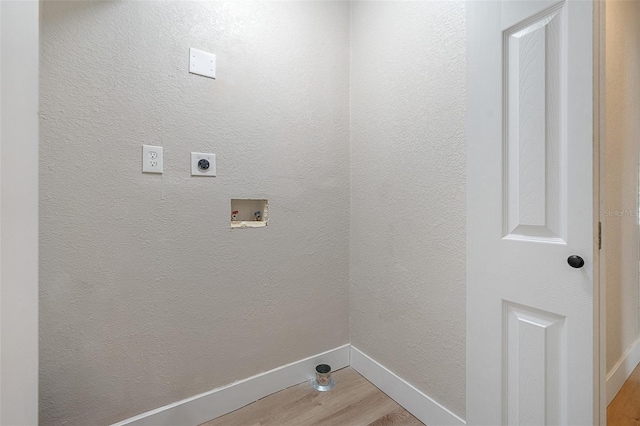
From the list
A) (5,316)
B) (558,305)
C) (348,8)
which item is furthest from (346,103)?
(5,316)

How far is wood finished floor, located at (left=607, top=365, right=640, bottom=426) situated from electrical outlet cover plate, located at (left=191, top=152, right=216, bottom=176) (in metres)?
2.27

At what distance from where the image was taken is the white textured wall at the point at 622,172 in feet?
4.53

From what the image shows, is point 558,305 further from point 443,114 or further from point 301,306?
point 301,306

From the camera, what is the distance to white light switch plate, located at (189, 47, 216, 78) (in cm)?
134

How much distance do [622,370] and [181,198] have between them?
2545 millimetres

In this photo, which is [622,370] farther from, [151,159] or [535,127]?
[151,159]

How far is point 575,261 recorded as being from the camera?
0.87 meters

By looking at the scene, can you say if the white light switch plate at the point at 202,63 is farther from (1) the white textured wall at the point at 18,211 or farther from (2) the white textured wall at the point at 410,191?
(2) the white textured wall at the point at 410,191

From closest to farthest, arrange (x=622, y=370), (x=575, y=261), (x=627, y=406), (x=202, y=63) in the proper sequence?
(x=575, y=261) < (x=202, y=63) < (x=627, y=406) < (x=622, y=370)

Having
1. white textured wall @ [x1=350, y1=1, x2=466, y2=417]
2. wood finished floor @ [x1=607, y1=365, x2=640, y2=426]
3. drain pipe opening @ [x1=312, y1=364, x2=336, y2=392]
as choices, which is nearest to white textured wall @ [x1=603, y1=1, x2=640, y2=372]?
wood finished floor @ [x1=607, y1=365, x2=640, y2=426]

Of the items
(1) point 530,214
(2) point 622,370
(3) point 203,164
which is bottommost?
(2) point 622,370

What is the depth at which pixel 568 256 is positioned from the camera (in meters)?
0.89

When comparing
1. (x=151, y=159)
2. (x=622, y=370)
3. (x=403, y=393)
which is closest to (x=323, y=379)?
(x=403, y=393)

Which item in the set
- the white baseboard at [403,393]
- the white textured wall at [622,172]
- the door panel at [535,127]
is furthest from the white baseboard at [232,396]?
the white textured wall at [622,172]
